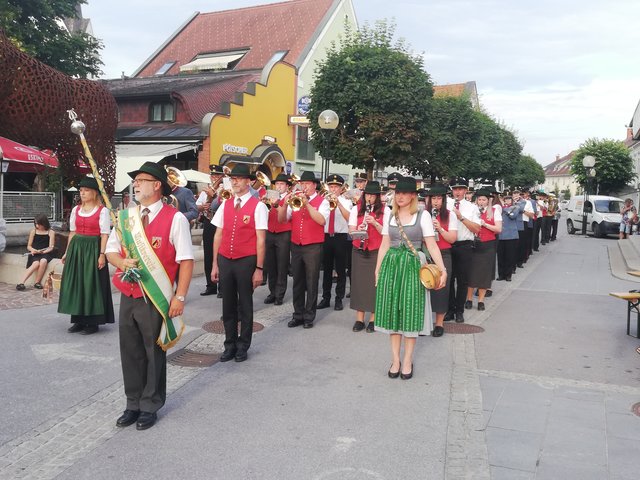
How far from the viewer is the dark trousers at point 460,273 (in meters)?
8.19

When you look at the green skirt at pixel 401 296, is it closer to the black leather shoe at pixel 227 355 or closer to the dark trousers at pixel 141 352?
the black leather shoe at pixel 227 355

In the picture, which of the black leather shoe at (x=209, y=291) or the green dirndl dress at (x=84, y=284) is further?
the black leather shoe at (x=209, y=291)

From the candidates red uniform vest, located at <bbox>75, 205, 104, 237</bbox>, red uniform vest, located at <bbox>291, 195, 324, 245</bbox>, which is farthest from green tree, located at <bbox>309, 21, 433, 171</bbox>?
red uniform vest, located at <bbox>75, 205, 104, 237</bbox>

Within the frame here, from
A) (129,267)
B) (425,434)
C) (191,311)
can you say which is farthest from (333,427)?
(191,311)

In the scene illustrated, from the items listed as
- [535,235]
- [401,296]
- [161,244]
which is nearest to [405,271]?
[401,296]

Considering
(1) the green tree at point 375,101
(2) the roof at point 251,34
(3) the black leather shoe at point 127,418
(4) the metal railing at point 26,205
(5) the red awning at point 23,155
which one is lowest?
(3) the black leather shoe at point 127,418

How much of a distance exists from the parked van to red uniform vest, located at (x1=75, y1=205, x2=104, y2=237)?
935 inches

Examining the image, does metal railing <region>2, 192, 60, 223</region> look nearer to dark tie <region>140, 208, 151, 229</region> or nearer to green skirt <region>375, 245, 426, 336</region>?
dark tie <region>140, 208, 151, 229</region>

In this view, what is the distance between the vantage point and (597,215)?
26.4 m

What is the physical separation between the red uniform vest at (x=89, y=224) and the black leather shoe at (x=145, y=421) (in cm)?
310

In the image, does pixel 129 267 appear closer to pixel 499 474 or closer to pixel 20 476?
pixel 20 476

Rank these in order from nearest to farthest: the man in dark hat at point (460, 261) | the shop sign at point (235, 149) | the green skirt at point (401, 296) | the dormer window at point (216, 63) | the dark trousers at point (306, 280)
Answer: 1. the green skirt at point (401, 296)
2. the dark trousers at point (306, 280)
3. the man in dark hat at point (460, 261)
4. the shop sign at point (235, 149)
5. the dormer window at point (216, 63)

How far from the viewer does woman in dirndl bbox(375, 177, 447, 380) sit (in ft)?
17.3

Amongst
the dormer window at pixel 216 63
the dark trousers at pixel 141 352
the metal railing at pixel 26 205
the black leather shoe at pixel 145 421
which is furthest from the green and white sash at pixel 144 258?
the dormer window at pixel 216 63
